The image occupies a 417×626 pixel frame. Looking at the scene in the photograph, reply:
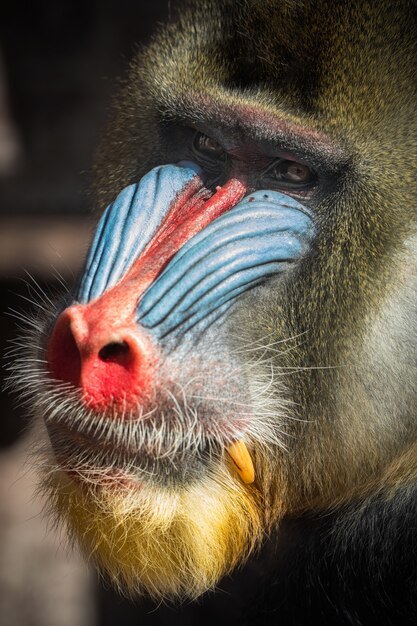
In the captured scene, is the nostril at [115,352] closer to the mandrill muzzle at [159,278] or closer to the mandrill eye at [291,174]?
the mandrill muzzle at [159,278]

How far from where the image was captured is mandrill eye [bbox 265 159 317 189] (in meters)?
2.52

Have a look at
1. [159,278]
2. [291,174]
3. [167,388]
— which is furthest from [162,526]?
[291,174]

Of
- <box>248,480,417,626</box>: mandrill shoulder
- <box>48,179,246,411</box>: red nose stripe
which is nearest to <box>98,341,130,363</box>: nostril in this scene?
<box>48,179,246,411</box>: red nose stripe

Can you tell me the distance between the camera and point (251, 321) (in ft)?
7.93

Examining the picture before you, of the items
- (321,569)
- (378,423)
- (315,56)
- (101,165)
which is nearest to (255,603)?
(321,569)

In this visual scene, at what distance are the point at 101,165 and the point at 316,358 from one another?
3.67 ft

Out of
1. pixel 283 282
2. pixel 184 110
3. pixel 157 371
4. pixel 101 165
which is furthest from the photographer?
pixel 101 165

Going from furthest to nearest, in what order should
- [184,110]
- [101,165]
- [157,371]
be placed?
[101,165]
[184,110]
[157,371]

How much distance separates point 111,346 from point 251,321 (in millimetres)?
400

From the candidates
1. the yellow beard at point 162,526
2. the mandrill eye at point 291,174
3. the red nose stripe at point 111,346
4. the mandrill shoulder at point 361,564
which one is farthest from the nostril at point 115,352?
the mandrill shoulder at point 361,564

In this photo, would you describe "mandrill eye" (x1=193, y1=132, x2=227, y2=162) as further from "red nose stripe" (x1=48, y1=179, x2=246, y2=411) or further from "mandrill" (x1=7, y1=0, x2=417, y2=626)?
"red nose stripe" (x1=48, y1=179, x2=246, y2=411)

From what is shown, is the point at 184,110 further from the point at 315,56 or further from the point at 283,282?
the point at 283,282

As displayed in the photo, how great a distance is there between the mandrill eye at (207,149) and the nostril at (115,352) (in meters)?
0.74

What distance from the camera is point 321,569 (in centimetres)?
285
